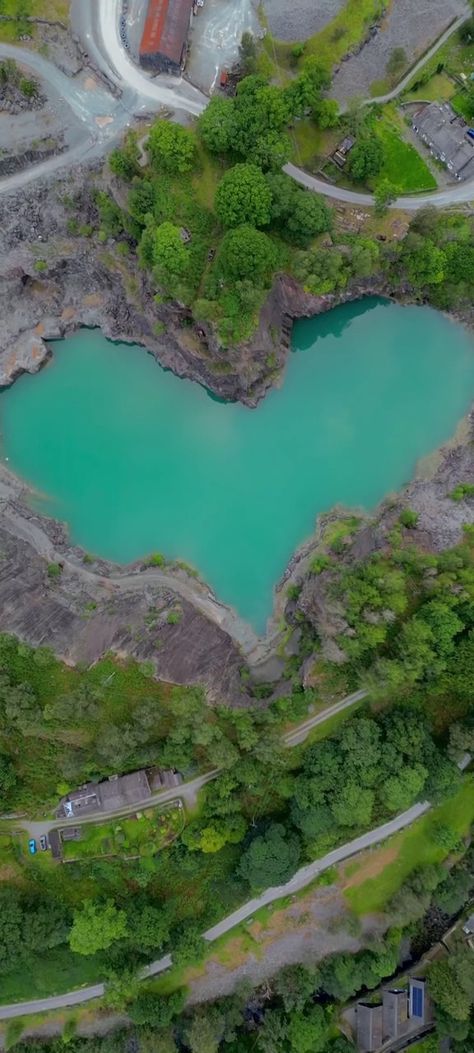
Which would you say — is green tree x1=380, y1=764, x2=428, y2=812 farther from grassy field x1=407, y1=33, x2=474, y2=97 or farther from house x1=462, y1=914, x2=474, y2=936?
grassy field x1=407, y1=33, x2=474, y2=97

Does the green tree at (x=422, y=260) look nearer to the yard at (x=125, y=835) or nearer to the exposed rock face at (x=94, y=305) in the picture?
the exposed rock face at (x=94, y=305)

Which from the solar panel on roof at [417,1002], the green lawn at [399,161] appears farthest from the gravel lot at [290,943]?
the green lawn at [399,161]

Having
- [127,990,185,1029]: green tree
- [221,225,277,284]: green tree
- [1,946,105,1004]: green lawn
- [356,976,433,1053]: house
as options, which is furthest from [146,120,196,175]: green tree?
[356,976,433,1053]: house

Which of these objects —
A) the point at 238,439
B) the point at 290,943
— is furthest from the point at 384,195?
the point at 290,943

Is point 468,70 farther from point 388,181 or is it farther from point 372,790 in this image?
point 372,790

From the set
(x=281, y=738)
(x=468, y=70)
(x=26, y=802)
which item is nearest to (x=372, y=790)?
(x=281, y=738)

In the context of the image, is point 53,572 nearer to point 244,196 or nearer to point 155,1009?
point 244,196
